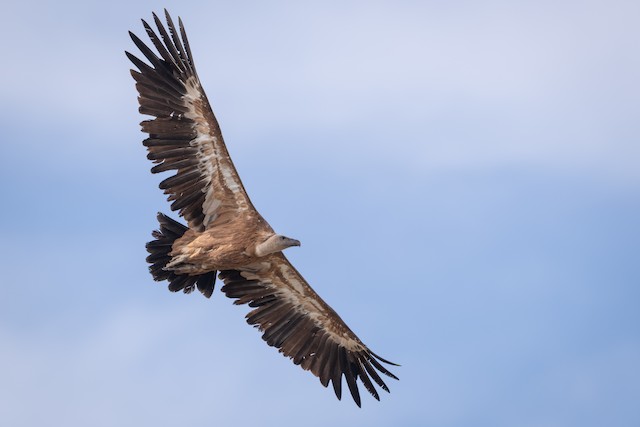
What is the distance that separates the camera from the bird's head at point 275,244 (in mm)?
15305

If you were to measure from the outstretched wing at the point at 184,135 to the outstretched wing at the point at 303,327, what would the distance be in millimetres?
1322

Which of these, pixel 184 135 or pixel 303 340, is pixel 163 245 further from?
pixel 303 340

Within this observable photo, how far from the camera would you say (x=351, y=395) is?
16.8m

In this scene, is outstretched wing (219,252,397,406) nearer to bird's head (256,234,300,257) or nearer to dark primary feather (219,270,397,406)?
dark primary feather (219,270,397,406)

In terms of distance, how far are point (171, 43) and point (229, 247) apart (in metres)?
2.85

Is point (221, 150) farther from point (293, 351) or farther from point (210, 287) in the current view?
point (293, 351)

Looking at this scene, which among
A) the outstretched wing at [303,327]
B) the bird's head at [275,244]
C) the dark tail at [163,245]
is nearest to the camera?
the bird's head at [275,244]

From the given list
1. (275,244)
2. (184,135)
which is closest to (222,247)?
(275,244)

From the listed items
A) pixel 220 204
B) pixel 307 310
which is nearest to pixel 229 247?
pixel 220 204

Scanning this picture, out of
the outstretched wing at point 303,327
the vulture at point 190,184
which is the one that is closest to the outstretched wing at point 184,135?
the vulture at point 190,184

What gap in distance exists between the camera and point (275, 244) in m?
15.3

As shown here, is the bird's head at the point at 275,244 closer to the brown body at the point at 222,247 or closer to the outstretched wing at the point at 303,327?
the brown body at the point at 222,247

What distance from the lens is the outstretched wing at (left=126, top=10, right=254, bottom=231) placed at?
1548cm

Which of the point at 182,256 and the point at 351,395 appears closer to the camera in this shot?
the point at 182,256
